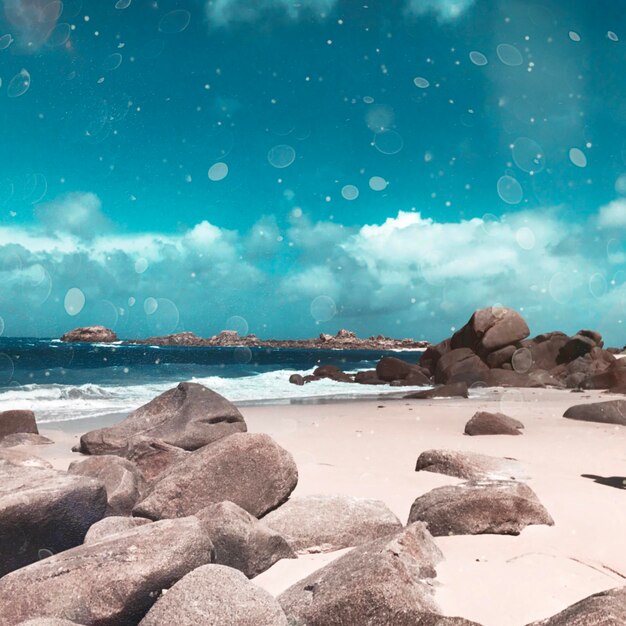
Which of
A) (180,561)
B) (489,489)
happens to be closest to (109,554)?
(180,561)

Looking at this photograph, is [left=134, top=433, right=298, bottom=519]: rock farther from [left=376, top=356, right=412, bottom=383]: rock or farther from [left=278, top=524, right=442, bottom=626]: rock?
[left=376, top=356, right=412, bottom=383]: rock

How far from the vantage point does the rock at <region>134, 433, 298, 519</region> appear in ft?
14.4

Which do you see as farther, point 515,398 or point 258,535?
point 515,398

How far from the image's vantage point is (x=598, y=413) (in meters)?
10.7

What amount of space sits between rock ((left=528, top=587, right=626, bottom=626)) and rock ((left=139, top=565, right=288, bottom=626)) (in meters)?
1.16

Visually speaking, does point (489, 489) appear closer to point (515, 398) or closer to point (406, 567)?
point (406, 567)

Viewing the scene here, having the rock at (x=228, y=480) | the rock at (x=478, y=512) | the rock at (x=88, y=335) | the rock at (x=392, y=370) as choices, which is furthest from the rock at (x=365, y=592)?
the rock at (x=88, y=335)

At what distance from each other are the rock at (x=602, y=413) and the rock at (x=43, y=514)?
9.46 metres

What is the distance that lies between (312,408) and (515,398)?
6748 mm

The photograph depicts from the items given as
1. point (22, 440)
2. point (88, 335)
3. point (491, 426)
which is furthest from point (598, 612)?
point (88, 335)

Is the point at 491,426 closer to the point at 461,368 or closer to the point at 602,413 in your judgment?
the point at 602,413

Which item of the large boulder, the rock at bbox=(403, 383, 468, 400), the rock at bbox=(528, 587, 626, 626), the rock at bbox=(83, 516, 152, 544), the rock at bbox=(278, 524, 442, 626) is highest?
the large boulder

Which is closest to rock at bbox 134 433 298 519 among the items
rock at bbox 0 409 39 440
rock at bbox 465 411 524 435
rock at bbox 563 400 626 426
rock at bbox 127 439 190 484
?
rock at bbox 127 439 190 484

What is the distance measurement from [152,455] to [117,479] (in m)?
1.27
